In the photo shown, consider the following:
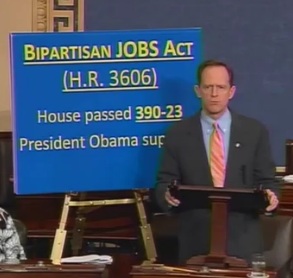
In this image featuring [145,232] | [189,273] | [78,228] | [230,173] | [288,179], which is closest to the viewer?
[189,273]

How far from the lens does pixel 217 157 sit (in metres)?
3.75

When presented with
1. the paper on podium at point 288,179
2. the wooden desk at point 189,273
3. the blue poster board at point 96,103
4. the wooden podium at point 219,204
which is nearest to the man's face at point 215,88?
the wooden podium at point 219,204

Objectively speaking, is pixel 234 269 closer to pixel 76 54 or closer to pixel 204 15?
pixel 76 54

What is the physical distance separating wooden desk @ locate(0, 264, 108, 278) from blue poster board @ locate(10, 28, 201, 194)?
3.39ft

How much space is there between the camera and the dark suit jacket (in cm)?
370

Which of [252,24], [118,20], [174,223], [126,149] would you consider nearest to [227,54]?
[252,24]

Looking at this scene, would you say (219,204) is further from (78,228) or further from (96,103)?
(78,228)

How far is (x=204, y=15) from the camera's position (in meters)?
6.05

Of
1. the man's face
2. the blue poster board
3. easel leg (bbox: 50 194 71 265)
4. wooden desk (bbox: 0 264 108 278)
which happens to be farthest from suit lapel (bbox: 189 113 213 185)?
easel leg (bbox: 50 194 71 265)

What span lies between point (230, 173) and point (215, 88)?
389mm

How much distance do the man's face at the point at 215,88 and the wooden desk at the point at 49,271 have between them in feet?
2.95

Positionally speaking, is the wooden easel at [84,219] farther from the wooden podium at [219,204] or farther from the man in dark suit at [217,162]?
the wooden podium at [219,204]

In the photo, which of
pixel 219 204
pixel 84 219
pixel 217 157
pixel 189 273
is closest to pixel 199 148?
pixel 217 157

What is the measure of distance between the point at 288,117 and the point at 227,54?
2.06 ft
